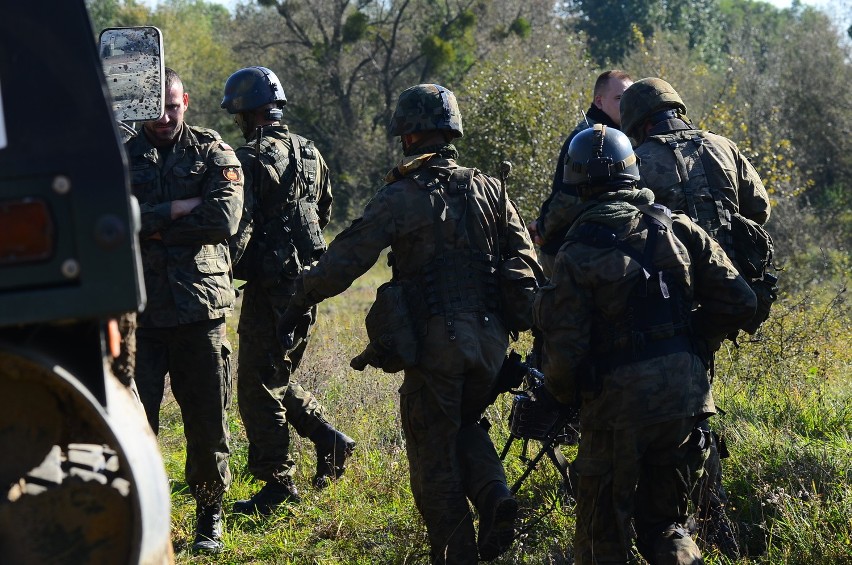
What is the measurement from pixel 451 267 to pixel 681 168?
1323 mm

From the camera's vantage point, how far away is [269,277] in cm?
669

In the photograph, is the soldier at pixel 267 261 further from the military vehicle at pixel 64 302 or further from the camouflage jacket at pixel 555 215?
the military vehicle at pixel 64 302

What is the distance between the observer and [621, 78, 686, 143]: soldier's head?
19.1ft

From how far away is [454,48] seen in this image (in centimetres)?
3847

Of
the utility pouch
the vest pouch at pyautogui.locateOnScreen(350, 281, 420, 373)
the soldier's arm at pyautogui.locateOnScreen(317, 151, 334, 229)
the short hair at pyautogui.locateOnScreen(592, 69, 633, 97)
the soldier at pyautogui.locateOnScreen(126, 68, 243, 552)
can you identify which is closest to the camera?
the vest pouch at pyautogui.locateOnScreen(350, 281, 420, 373)

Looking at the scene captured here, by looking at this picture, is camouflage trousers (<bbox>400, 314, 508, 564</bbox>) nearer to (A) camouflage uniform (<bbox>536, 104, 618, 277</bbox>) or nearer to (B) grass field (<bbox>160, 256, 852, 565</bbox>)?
(B) grass field (<bbox>160, 256, 852, 565</bbox>)

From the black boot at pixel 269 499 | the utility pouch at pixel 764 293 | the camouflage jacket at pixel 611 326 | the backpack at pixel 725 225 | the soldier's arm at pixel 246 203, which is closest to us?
the camouflage jacket at pixel 611 326

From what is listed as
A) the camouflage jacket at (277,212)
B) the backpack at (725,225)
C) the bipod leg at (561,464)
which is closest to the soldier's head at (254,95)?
the camouflage jacket at (277,212)

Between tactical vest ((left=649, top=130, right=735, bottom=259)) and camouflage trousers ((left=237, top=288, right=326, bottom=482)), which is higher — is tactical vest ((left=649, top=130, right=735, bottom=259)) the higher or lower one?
the higher one

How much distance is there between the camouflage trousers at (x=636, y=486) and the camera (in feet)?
14.4

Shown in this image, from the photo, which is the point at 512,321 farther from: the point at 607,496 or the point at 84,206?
the point at 84,206

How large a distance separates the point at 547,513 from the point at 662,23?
50.9 metres

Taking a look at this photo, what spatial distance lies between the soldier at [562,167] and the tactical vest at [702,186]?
0.54 meters

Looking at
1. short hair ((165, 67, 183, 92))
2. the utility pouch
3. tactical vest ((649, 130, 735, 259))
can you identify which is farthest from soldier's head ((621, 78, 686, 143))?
short hair ((165, 67, 183, 92))
